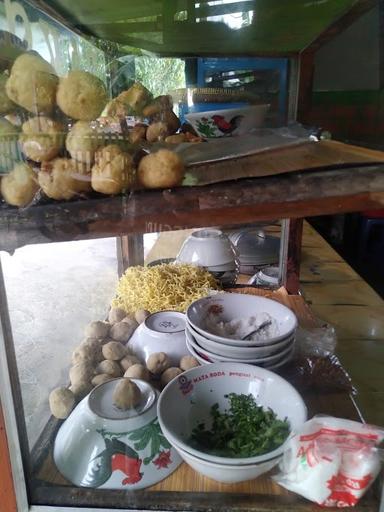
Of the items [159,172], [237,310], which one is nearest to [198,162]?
[159,172]

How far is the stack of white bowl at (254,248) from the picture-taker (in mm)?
1107

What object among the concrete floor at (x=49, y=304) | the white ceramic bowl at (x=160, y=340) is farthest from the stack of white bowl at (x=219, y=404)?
the concrete floor at (x=49, y=304)

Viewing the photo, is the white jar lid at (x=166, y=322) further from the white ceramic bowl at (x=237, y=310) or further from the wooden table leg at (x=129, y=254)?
the wooden table leg at (x=129, y=254)

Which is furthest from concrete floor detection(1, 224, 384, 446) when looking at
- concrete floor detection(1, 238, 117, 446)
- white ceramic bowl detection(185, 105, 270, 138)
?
white ceramic bowl detection(185, 105, 270, 138)

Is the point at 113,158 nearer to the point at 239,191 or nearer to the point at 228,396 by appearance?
the point at 239,191

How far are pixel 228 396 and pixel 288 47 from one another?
59cm

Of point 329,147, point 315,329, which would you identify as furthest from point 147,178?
point 315,329

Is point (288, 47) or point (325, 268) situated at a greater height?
point (288, 47)

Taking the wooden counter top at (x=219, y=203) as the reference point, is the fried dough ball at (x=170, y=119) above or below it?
above

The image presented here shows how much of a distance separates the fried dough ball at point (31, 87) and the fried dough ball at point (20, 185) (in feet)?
0.20

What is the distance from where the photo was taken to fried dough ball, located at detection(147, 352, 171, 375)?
686 millimetres

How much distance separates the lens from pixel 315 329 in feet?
2.80

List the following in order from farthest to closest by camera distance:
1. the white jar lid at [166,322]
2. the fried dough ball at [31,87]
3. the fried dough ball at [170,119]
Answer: the white jar lid at [166,322]
the fried dough ball at [170,119]
the fried dough ball at [31,87]

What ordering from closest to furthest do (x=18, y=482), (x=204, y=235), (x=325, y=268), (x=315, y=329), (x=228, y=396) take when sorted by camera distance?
(x=18, y=482), (x=228, y=396), (x=315, y=329), (x=204, y=235), (x=325, y=268)
